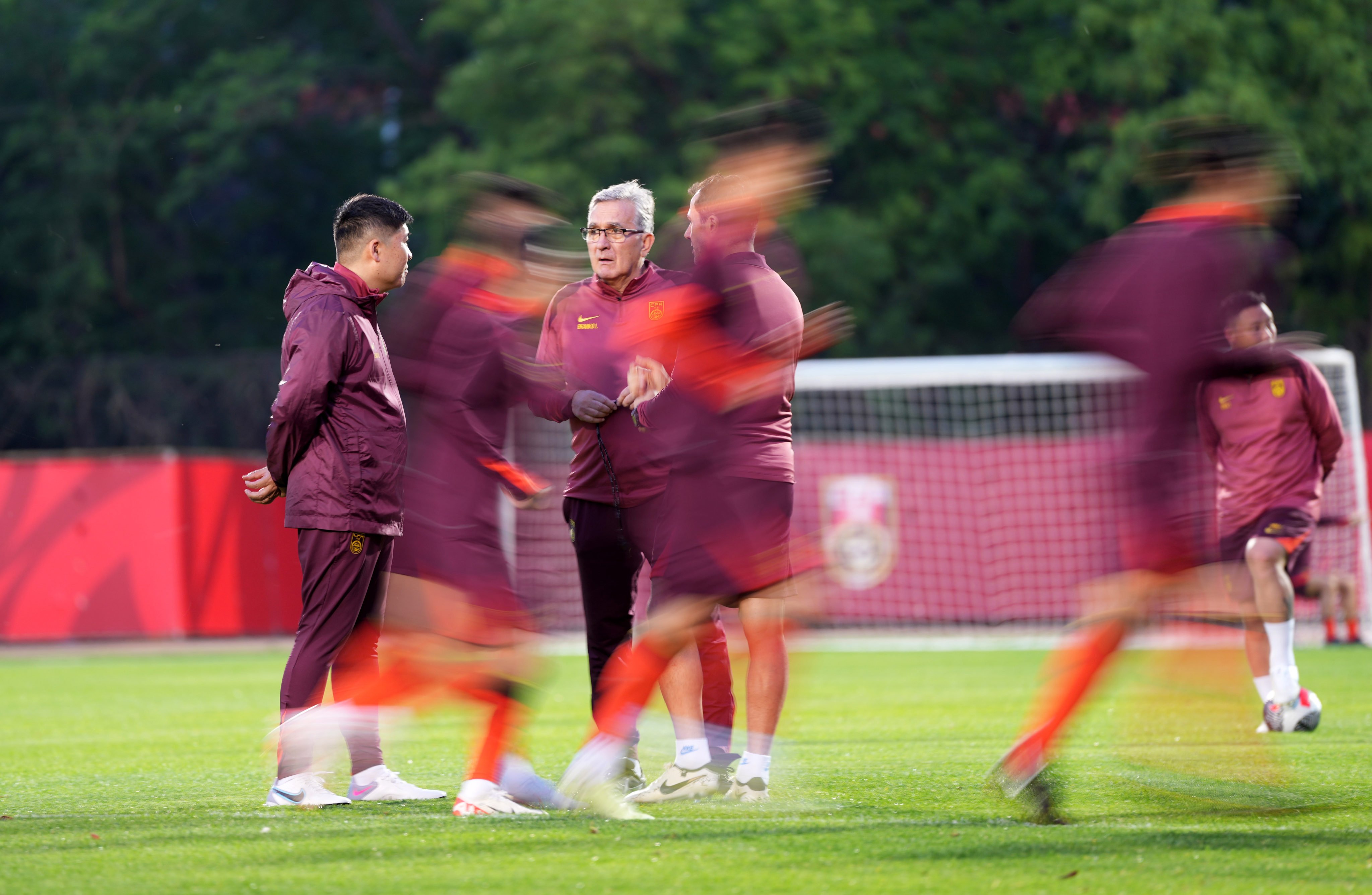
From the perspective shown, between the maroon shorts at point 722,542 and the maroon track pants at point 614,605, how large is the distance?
35.5 inches

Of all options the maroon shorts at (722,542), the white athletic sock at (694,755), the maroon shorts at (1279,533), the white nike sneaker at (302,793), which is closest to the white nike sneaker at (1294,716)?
the maroon shorts at (1279,533)

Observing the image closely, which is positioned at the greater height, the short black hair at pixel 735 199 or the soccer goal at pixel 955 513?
the short black hair at pixel 735 199

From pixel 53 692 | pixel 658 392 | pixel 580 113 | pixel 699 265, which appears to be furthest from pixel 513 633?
pixel 580 113

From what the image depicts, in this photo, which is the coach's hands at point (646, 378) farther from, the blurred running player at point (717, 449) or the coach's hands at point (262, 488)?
the coach's hands at point (262, 488)

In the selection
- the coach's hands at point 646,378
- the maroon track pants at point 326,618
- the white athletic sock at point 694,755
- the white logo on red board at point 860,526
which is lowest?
the white logo on red board at point 860,526

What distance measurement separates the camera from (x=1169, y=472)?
5070 millimetres

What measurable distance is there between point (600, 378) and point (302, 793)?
1785 millimetres

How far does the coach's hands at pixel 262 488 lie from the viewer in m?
5.98

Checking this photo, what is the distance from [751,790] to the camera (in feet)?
18.5

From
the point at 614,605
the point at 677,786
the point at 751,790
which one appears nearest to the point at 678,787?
the point at 677,786

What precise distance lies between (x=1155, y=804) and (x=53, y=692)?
948 centimetres

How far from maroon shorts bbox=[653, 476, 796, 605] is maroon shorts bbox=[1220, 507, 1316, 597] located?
4.15 metres

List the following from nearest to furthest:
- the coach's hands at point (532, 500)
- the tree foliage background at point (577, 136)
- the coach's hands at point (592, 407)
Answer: the coach's hands at point (532, 500) → the coach's hands at point (592, 407) → the tree foliage background at point (577, 136)

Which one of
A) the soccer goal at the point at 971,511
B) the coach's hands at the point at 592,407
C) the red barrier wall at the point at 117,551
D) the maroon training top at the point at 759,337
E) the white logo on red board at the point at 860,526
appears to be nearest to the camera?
the maroon training top at the point at 759,337
